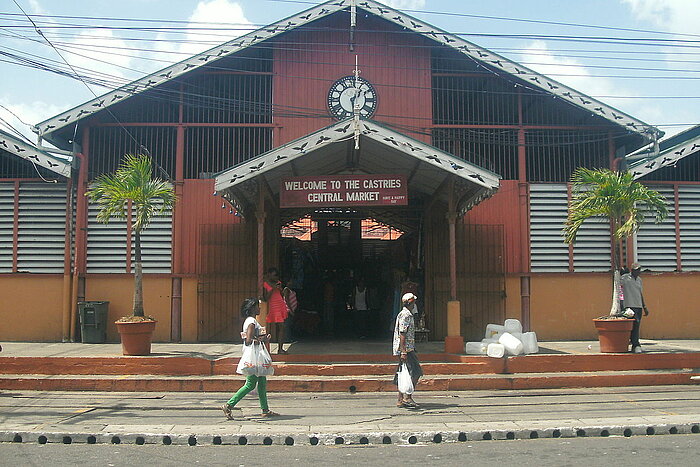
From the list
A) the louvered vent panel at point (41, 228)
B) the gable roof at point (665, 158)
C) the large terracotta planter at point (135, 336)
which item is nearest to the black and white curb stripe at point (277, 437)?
the large terracotta planter at point (135, 336)

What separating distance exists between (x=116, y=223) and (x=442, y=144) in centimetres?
768

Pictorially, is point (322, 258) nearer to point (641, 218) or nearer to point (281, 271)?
point (281, 271)

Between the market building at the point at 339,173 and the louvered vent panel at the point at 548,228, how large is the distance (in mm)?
32

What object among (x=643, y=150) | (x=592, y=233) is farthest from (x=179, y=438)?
(x=643, y=150)

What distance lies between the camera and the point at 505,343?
40.1ft

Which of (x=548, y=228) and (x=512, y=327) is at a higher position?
(x=548, y=228)

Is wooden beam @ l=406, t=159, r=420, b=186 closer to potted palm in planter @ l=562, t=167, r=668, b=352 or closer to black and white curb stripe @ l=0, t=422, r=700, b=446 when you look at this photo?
potted palm in planter @ l=562, t=167, r=668, b=352

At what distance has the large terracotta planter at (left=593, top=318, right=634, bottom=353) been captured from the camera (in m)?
12.2

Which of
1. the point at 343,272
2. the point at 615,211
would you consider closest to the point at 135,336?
the point at 343,272

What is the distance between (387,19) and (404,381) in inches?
359

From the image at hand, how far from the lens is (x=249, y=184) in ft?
42.8

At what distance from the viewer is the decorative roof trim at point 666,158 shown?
580 inches

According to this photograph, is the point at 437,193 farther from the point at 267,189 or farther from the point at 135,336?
the point at 135,336

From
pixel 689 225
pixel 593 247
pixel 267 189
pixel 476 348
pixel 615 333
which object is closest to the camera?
pixel 615 333
